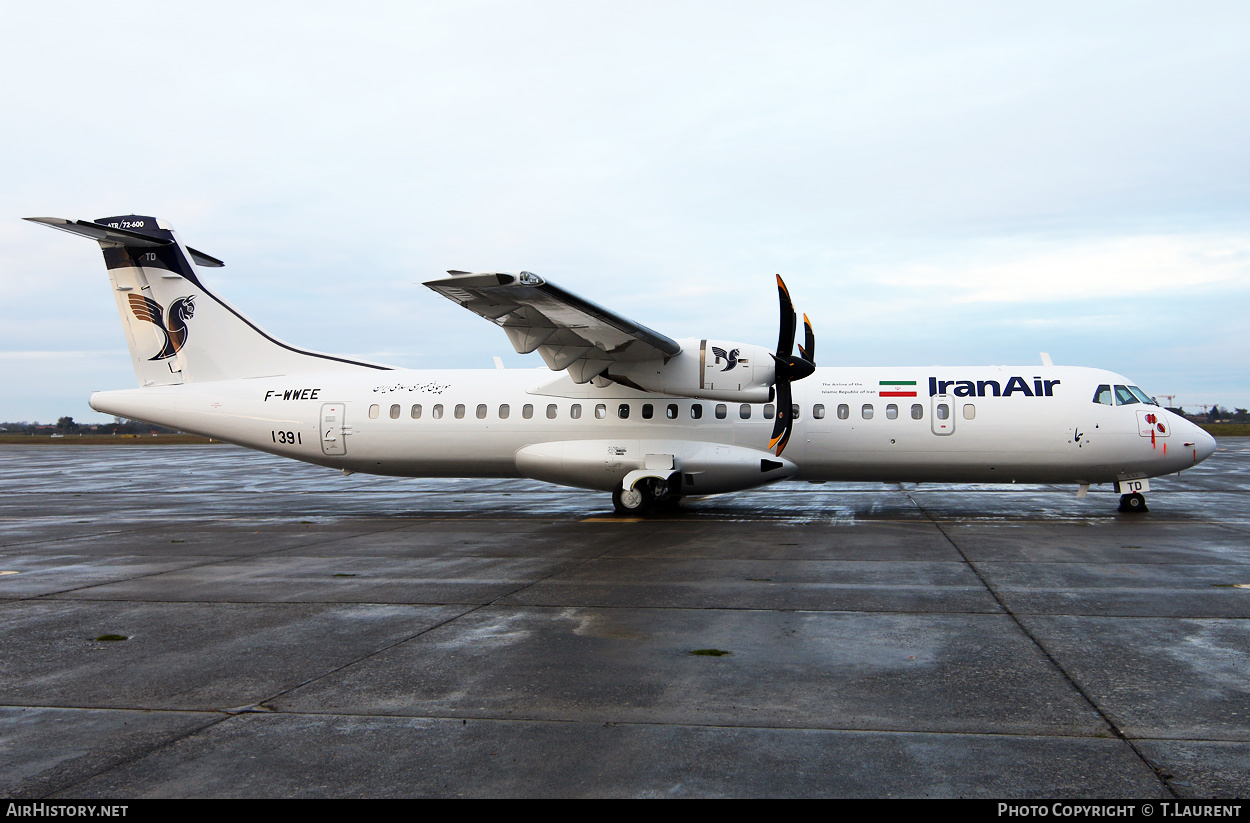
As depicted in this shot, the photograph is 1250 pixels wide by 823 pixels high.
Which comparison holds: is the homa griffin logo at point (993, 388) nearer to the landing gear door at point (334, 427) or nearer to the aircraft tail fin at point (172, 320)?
the landing gear door at point (334, 427)

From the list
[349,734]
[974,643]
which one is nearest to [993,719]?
[974,643]

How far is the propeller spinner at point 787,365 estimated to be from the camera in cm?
1608

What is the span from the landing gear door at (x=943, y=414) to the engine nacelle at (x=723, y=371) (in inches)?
142

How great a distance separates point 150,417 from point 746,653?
55.8 feet

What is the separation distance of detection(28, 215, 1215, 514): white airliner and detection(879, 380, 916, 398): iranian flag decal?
36 mm

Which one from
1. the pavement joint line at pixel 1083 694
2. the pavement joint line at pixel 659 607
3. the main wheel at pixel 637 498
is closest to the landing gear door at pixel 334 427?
the main wheel at pixel 637 498

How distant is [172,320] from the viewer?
61.3 feet

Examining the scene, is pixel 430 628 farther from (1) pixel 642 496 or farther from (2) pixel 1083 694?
(1) pixel 642 496

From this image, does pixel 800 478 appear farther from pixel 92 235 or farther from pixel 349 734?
pixel 92 235

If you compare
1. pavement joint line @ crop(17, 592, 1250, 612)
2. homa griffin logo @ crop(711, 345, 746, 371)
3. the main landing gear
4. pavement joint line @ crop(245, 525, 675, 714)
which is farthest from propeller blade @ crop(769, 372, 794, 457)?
pavement joint line @ crop(17, 592, 1250, 612)

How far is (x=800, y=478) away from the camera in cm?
1756

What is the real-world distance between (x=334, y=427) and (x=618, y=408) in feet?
21.6
